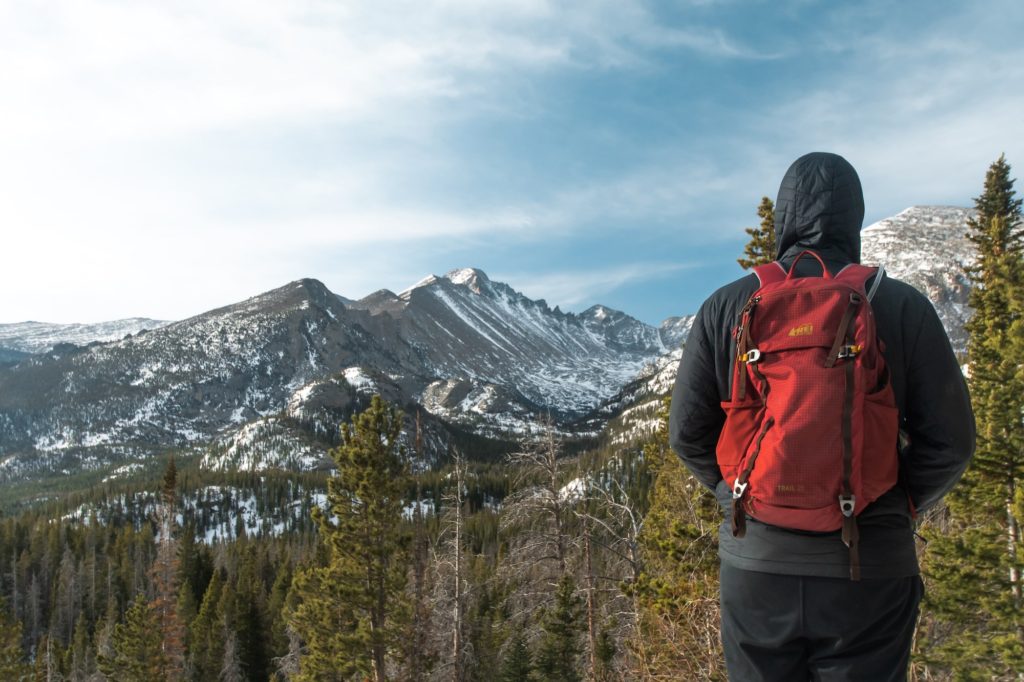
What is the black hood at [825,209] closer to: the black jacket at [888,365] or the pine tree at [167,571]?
the black jacket at [888,365]

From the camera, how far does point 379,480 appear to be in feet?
61.1

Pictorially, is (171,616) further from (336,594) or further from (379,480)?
(379,480)

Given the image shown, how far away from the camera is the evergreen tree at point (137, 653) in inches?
1107

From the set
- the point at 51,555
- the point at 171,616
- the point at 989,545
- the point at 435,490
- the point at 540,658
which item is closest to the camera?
the point at 989,545

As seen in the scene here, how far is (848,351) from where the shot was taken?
2260mm

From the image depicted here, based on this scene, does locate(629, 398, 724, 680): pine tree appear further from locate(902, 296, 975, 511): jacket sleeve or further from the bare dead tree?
the bare dead tree

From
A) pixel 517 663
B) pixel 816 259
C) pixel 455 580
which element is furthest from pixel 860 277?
pixel 517 663

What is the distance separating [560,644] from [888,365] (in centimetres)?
2676

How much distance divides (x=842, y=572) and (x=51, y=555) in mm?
100714

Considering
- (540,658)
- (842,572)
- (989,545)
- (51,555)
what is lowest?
(51,555)

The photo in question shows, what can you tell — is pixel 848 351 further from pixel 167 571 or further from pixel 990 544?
pixel 167 571

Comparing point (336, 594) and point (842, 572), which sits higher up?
point (842, 572)

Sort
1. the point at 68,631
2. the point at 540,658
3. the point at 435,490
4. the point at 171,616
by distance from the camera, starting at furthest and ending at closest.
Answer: the point at 435,490 → the point at 68,631 → the point at 171,616 → the point at 540,658

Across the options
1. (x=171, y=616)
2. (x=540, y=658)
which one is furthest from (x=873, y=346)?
(x=171, y=616)
